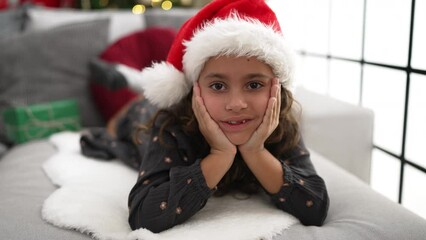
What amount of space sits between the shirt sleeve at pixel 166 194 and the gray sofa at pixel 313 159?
0.49 ft

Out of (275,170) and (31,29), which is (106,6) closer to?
(31,29)

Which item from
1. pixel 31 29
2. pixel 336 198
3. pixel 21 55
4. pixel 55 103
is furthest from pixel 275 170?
pixel 31 29

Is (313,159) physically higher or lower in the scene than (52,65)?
lower

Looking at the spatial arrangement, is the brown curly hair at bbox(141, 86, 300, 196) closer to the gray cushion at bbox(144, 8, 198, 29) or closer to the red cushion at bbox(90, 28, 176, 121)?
the red cushion at bbox(90, 28, 176, 121)

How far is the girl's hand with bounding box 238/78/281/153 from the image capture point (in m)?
0.98

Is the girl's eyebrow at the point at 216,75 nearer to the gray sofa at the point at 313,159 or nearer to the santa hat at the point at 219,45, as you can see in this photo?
the santa hat at the point at 219,45

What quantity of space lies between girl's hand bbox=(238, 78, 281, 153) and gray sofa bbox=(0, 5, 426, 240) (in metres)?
0.20

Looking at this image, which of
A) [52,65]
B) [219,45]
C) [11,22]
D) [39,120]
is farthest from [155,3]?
[219,45]

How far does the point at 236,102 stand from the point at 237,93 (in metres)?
0.02

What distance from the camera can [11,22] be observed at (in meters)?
2.10

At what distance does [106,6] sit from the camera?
3012mm

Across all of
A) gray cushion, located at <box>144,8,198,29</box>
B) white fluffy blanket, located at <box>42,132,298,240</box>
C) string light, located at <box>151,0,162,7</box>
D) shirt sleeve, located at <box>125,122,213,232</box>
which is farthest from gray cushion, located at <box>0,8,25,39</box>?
shirt sleeve, located at <box>125,122,213,232</box>

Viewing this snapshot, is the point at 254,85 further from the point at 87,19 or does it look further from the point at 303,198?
the point at 87,19

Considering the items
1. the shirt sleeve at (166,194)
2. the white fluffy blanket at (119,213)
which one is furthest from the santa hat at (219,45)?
the white fluffy blanket at (119,213)
